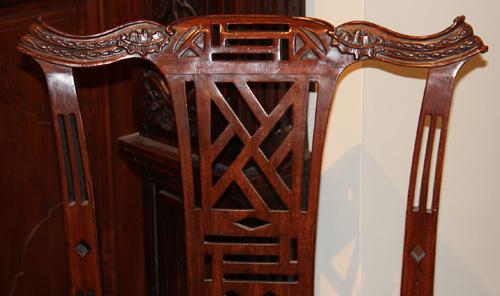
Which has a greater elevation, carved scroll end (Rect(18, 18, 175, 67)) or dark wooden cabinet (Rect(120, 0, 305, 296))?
carved scroll end (Rect(18, 18, 175, 67))

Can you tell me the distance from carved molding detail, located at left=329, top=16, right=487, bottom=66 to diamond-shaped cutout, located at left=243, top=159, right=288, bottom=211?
46cm

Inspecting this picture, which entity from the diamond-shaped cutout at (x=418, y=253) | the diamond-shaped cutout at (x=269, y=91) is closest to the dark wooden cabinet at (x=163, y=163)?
the diamond-shaped cutout at (x=269, y=91)

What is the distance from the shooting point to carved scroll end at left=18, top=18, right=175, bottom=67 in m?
1.17

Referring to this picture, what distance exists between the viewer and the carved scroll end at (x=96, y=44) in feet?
3.83

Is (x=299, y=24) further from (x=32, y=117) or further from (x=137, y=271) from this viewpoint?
(x=137, y=271)

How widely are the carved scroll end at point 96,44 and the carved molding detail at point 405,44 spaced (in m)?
0.24

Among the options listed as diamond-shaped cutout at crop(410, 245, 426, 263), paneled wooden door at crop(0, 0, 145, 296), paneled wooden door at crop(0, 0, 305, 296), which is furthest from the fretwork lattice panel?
paneled wooden door at crop(0, 0, 145, 296)

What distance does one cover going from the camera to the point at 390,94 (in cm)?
161

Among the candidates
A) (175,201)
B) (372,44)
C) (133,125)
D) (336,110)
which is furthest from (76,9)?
(372,44)

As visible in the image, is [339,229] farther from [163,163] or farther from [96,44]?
[96,44]

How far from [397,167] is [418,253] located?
45cm

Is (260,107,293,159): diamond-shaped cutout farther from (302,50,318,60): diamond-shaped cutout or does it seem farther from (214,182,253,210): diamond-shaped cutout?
(302,50,318,60): diamond-shaped cutout

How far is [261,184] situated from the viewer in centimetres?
161

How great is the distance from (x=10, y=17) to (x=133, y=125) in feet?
1.44
